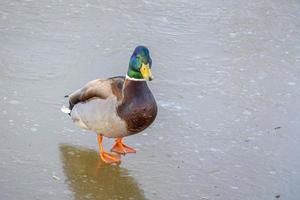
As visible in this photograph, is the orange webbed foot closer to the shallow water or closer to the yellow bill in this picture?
the shallow water

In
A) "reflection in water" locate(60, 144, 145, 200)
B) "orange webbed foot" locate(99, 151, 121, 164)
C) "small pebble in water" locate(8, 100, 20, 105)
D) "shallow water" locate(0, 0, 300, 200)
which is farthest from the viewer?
"small pebble in water" locate(8, 100, 20, 105)

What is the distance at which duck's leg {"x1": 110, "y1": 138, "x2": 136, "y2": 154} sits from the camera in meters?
4.16

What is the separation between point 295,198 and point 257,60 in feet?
6.74

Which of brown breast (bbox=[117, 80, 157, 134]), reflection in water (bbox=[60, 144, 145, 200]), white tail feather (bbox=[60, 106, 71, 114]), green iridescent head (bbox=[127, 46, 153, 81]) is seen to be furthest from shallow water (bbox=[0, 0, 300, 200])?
green iridescent head (bbox=[127, 46, 153, 81])

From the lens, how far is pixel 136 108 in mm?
3885

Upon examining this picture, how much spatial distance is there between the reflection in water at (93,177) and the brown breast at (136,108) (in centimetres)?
30

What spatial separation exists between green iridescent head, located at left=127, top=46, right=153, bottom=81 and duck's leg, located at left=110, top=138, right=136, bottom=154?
0.51m

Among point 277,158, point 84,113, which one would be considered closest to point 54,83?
point 84,113

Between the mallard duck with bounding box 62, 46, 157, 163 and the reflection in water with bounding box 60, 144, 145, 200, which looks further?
the mallard duck with bounding box 62, 46, 157, 163

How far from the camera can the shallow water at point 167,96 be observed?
3.88m

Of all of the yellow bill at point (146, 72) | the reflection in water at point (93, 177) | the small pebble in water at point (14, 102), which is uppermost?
the yellow bill at point (146, 72)

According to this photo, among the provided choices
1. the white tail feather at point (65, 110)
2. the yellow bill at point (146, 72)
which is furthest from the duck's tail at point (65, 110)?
the yellow bill at point (146, 72)

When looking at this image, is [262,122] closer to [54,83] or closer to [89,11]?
[54,83]

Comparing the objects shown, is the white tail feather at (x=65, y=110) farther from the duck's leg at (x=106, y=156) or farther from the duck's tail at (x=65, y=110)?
the duck's leg at (x=106, y=156)
